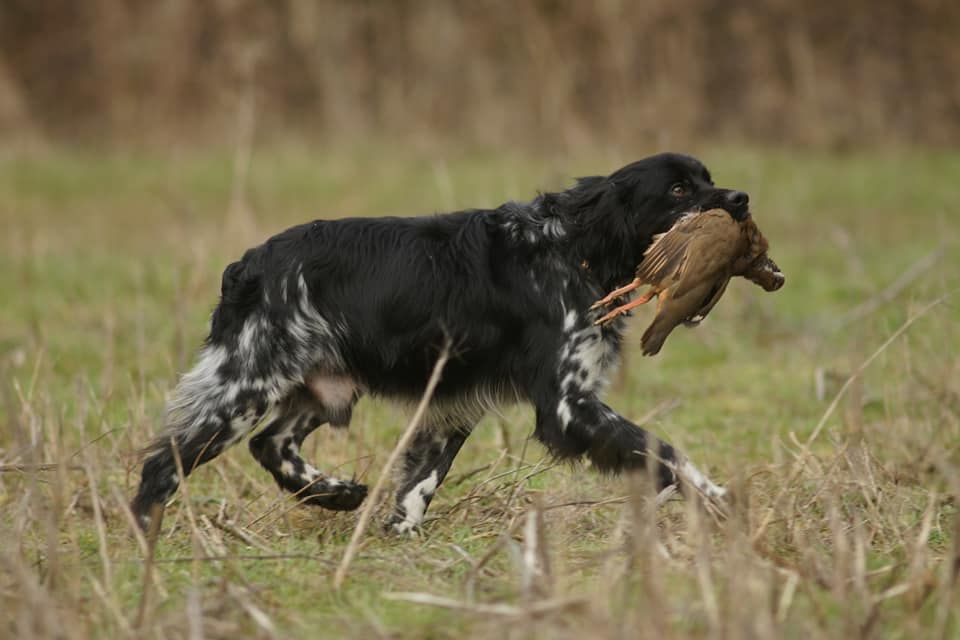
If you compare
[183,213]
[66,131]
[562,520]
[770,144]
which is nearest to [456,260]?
[562,520]

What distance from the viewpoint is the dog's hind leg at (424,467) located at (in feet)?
16.9

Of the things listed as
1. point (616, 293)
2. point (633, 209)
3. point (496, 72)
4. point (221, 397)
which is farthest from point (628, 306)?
point (496, 72)

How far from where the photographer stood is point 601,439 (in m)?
4.82

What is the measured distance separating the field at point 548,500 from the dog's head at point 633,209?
78 cm

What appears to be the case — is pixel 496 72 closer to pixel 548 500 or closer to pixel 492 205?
pixel 492 205

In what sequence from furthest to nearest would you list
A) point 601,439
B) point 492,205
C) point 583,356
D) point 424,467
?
point 492,205, point 424,467, point 583,356, point 601,439

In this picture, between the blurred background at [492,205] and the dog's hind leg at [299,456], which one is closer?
the blurred background at [492,205]

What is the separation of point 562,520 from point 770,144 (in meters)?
13.4

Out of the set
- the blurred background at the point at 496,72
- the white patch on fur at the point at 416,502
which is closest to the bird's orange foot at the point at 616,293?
the white patch on fur at the point at 416,502

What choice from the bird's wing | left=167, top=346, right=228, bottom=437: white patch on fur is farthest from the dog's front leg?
left=167, top=346, right=228, bottom=437: white patch on fur

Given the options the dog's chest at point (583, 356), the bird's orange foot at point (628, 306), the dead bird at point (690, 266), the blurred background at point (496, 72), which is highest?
the blurred background at point (496, 72)

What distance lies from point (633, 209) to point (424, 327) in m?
Answer: 0.87

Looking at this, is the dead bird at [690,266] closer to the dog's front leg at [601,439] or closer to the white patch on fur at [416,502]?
the dog's front leg at [601,439]

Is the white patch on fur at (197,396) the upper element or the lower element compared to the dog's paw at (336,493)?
upper
